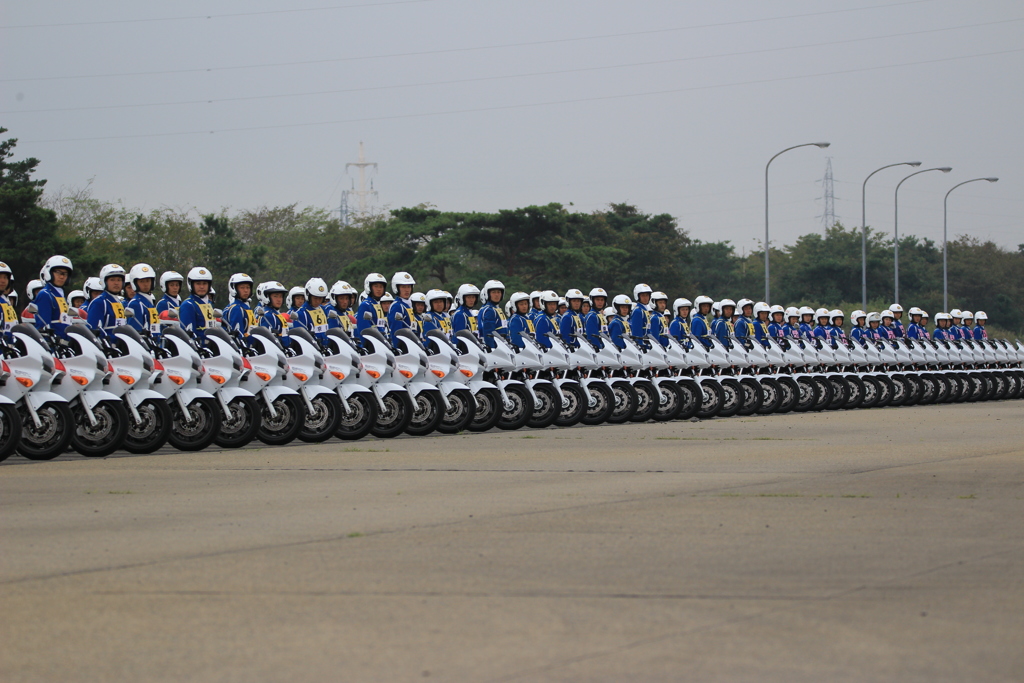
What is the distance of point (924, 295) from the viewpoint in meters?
82.6

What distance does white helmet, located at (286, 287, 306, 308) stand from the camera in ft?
63.8

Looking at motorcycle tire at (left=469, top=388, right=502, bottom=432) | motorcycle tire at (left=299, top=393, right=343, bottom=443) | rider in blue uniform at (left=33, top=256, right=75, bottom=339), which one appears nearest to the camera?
rider in blue uniform at (left=33, top=256, right=75, bottom=339)

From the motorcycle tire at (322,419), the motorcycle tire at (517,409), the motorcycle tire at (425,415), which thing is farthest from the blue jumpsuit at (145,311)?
the motorcycle tire at (517,409)

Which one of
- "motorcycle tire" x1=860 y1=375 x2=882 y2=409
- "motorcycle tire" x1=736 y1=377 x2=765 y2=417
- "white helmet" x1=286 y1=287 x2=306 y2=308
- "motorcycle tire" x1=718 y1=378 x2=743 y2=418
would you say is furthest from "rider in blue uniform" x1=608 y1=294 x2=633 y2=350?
"motorcycle tire" x1=860 y1=375 x2=882 y2=409

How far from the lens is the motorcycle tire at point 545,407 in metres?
20.2

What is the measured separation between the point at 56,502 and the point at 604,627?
5.88 m

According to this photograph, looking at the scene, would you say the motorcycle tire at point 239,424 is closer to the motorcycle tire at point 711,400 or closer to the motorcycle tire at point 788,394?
the motorcycle tire at point 711,400

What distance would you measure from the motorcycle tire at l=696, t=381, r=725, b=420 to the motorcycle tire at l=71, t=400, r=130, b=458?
1181cm

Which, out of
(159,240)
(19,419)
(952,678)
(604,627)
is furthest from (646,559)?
(159,240)

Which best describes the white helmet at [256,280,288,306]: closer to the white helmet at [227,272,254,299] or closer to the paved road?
the white helmet at [227,272,254,299]

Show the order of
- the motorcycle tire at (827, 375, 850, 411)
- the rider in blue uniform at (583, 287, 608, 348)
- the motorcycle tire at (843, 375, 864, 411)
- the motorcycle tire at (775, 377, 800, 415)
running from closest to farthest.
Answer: the rider in blue uniform at (583, 287, 608, 348) < the motorcycle tire at (775, 377, 800, 415) < the motorcycle tire at (827, 375, 850, 411) < the motorcycle tire at (843, 375, 864, 411)

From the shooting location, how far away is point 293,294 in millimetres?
20016

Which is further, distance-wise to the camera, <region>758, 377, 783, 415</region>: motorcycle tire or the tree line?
the tree line

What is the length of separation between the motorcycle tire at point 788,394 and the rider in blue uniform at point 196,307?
12.9m
